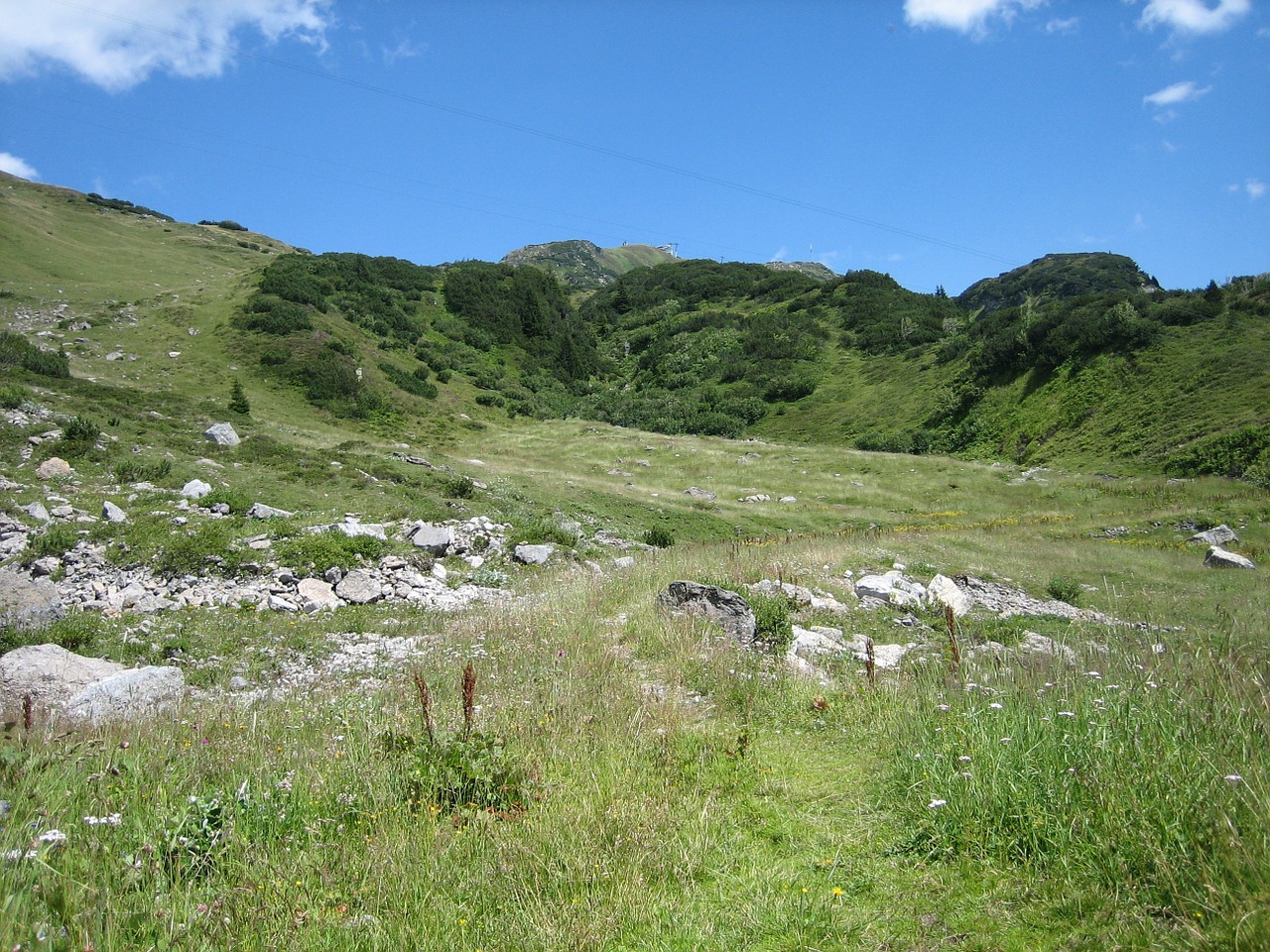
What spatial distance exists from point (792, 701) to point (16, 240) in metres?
77.5

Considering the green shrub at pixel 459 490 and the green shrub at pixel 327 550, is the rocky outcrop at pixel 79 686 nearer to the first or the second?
the green shrub at pixel 327 550

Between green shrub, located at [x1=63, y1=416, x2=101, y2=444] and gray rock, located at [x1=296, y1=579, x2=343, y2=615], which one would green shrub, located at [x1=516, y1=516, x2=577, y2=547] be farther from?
green shrub, located at [x1=63, y1=416, x2=101, y2=444]

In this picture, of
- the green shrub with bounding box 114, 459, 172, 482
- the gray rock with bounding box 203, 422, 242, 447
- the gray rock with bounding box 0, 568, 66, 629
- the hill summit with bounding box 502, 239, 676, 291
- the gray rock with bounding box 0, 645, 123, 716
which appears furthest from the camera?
the hill summit with bounding box 502, 239, 676, 291

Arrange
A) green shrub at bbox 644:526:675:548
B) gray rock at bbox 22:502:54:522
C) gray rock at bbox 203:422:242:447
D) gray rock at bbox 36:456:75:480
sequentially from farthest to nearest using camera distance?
gray rock at bbox 203:422:242:447 < green shrub at bbox 644:526:675:548 < gray rock at bbox 36:456:75:480 < gray rock at bbox 22:502:54:522

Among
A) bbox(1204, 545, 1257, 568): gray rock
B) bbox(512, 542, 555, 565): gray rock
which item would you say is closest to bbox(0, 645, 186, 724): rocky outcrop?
bbox(512, 542, 555, 565): gray rock

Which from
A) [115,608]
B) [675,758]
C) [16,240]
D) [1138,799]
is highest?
[16,240]

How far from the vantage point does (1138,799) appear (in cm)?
328

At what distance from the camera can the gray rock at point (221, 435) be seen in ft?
75.4

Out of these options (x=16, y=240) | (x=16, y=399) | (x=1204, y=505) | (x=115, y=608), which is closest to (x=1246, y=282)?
(x=1204, y=505)

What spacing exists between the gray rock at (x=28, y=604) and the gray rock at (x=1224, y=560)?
84.7 ft

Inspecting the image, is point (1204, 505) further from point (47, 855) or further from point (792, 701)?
point (47, 855)

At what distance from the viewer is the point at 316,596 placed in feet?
37.4

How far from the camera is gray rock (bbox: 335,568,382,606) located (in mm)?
11578

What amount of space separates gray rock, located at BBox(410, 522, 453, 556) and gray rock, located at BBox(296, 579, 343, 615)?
3.11 metres
